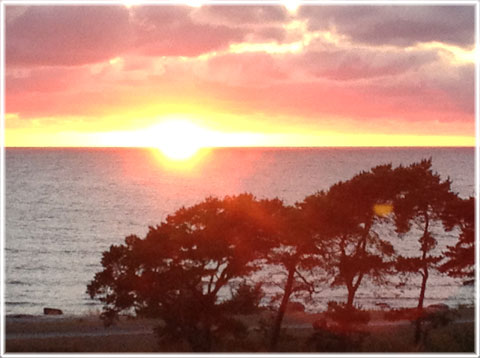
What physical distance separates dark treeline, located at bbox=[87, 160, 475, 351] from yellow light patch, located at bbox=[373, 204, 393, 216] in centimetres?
5

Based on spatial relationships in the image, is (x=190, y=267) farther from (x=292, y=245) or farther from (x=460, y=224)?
(x=460, y=224)

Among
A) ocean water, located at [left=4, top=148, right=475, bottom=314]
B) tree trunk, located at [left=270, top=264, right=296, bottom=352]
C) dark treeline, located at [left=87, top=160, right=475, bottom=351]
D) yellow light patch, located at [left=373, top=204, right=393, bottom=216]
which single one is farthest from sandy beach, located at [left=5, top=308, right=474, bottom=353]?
ocean water, located at [left=4, top=148, right=475, bottom=314]

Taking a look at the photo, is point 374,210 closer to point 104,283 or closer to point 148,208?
point 104,283

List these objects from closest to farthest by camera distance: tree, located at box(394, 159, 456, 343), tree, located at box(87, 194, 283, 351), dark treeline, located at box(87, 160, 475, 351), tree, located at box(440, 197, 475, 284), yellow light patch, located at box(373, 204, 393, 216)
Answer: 1. tree, located at box(87, 194, 283, 351)
2. dark treeline, located at box(87, 160, 475, 351)
3. tree, located at box(440, 197, 475, 284)
4. tree, located at box(394, 159, 456, 343)
5. yellow light patch, located at box(373, 204, 393, 216)

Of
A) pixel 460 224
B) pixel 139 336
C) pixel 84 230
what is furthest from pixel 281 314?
pixel 84 230

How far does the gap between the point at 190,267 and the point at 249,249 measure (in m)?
2.69

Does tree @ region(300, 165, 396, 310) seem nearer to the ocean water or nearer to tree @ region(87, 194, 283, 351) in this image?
tree @ region(87, 194, 283, 351)

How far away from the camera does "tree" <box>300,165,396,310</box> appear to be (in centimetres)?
2900

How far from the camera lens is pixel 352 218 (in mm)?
30156

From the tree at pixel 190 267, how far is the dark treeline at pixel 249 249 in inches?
1.6

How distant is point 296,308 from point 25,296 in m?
25.4

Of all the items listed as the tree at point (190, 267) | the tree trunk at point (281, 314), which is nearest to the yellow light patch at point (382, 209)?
the tree trunk at point (281, 314)

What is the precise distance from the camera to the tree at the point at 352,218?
2900 cm

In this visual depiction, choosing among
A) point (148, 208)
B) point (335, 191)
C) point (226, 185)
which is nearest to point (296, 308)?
point (335, 191)
